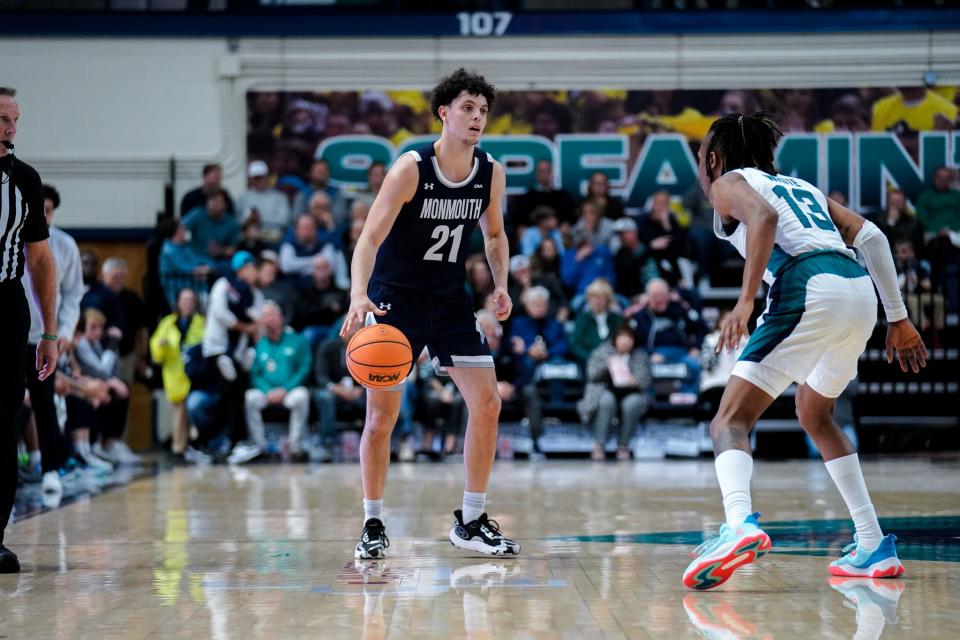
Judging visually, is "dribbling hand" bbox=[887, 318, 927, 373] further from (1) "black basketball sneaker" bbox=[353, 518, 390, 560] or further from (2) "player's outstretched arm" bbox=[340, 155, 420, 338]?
(1) "black basketball sneaker" bbox=[353, 518, 390, 560]

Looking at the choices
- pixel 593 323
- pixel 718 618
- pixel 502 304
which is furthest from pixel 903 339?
pixel 593 323

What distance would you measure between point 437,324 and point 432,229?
0.38 metres

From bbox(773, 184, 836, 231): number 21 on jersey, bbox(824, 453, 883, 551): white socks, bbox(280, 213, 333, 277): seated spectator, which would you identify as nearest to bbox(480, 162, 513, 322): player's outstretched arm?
bbox(773, 184, 836, 231): number 21 on jersey

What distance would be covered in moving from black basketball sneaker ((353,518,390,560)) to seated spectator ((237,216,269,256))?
8.05 m

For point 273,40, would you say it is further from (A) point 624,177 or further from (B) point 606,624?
(B) point 606,624

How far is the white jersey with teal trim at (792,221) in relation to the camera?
13.5 feet

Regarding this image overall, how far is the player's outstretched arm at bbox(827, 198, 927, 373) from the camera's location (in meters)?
4.23

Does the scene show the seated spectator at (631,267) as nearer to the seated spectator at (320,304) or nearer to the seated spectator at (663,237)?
the seated spectator at (663,237)

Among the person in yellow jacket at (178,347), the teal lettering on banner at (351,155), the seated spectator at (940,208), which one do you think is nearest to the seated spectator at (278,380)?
the person in yellow jacket at (178,347)

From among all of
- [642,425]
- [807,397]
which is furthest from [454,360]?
[642,425]

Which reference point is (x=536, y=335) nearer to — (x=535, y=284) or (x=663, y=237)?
(x=535, y=284)

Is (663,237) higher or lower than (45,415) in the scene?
higher

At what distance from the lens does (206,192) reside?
13.0 meters

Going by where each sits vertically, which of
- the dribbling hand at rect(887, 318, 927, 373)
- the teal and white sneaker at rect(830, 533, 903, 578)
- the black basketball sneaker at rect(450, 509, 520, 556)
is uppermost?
the dribbling hand at rect(887, 318, 927, 373)
